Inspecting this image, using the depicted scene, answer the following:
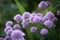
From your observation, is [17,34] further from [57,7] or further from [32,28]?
[57,7]

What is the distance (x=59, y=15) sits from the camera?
67 centimetres

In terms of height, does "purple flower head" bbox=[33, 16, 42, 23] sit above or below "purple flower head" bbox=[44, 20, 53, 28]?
above

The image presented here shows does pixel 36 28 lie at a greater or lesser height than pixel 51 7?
lesser

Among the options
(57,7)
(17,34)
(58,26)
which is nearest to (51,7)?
(57,7)

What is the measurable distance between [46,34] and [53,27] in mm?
35

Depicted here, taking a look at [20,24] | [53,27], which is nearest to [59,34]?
[53,27]

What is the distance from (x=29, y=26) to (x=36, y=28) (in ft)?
0.10

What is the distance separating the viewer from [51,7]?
753mm

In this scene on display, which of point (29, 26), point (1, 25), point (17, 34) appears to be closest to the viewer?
point (17, 34)

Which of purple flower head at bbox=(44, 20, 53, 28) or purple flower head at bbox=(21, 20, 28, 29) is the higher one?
purple flower head at bbox=(21, 20, 28, 29)

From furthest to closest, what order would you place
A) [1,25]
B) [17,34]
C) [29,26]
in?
1. [1,25]
2. [29,26]
3. [17,34]

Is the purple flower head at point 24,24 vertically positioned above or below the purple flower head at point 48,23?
above

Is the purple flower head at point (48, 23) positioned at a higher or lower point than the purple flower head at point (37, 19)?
lower

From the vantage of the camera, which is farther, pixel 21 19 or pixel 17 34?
pixel 21 19
